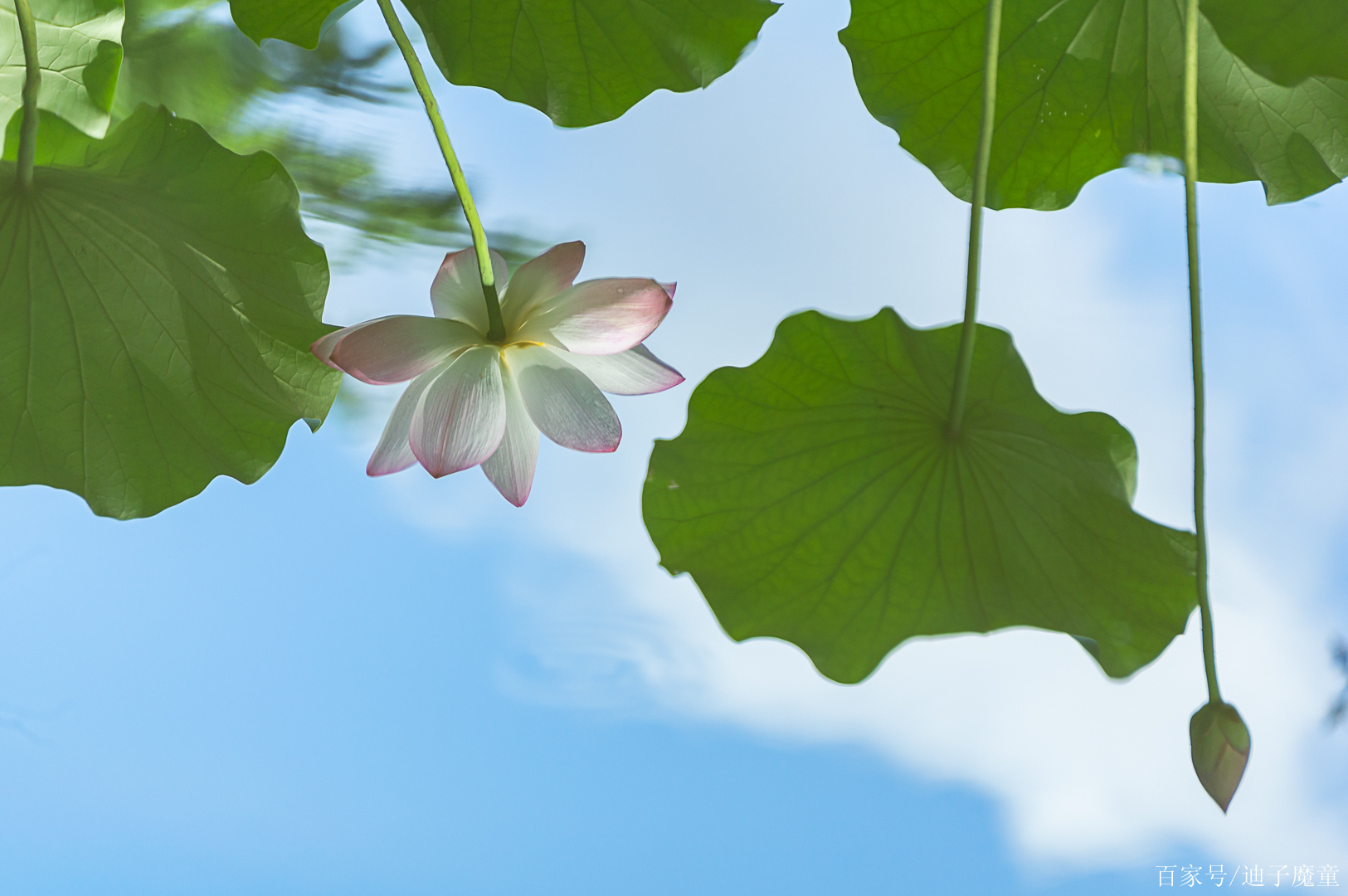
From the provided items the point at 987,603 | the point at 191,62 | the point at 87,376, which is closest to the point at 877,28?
the point at 987,603

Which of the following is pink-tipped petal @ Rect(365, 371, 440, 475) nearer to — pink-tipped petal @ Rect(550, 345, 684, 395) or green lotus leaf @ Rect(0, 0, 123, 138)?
pink-tipped petal @ Rect(550, 345, 684, 395)

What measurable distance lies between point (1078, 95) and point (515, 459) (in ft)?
→ 1.00

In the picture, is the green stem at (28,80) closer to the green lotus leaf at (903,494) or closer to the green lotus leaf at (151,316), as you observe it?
the green lotus leaf at (151,316)

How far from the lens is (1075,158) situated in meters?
0.43

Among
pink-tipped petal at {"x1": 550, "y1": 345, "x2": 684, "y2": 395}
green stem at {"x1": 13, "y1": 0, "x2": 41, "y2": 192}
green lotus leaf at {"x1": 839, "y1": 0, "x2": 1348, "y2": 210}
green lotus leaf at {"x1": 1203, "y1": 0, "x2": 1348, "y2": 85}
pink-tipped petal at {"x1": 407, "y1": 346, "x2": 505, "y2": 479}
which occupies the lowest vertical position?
pink-tipped petal at {"x1": 407, "y1": 346, "x2": 505, "y2": 479}

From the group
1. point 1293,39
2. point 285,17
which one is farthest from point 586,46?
point 1293,39

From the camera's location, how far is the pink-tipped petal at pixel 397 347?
25cm

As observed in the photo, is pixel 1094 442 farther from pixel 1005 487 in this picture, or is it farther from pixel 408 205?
pixel 408 205

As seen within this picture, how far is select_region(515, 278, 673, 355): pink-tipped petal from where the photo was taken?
0.87 feet

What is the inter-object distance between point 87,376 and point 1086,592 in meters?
0.38

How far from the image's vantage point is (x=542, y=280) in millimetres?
274

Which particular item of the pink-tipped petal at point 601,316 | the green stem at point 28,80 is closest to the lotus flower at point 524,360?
the pink-tipped petal at point 601,316

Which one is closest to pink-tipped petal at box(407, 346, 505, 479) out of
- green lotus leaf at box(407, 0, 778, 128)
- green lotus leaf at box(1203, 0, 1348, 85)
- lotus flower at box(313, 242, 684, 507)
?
lotus flower at box(313, 242, 684, 507)

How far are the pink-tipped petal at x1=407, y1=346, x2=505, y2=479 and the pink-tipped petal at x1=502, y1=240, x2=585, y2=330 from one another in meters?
0.01
